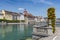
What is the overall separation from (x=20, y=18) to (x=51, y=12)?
514 feet

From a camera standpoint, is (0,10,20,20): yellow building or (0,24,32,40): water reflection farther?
(0,10,20,20): yellow building

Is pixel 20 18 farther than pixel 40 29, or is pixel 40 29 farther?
pixel 20 18

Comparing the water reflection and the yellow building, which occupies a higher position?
the yellow building

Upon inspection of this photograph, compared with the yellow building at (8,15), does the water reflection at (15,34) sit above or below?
below

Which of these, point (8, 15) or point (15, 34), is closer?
point (15, 34)

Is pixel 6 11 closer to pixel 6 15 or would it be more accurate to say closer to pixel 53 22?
pixel 6 15

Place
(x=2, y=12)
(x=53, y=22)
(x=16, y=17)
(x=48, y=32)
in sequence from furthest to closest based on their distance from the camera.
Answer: (x=16, y=17), (x=2, y=12), (x=53, y=22), (x=48, y=32)

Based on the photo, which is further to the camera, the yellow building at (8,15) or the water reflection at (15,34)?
the yellow building at (8,15)

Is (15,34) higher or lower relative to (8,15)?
lower

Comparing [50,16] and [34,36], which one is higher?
[50,16]

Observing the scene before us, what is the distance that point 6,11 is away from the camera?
17162 cm

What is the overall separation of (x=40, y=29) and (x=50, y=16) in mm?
3853

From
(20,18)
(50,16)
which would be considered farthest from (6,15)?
(50,16)

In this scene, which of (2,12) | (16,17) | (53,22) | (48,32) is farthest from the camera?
(16,17)
